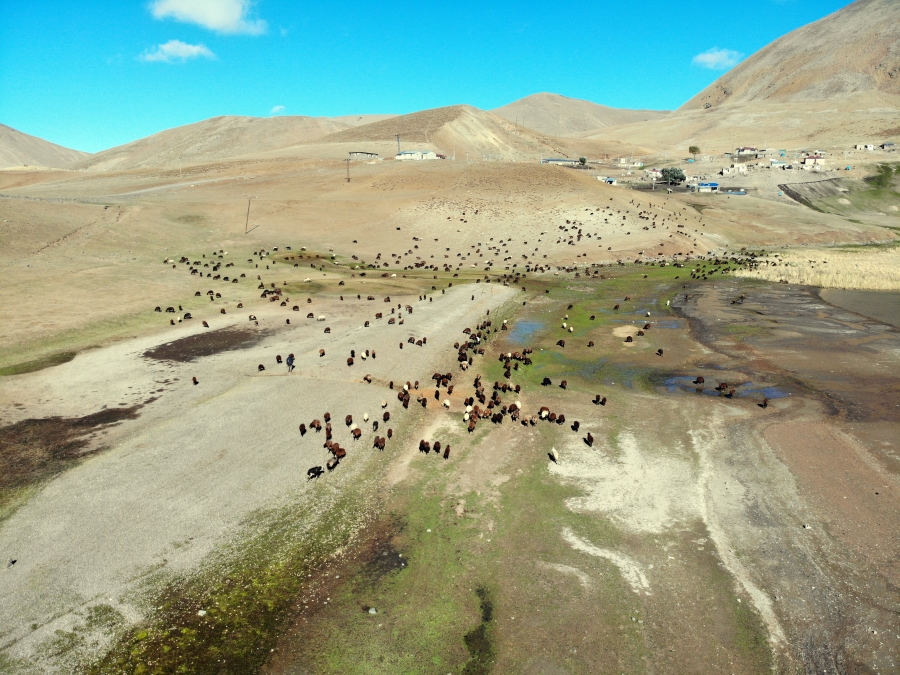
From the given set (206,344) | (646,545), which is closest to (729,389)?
(646,545)

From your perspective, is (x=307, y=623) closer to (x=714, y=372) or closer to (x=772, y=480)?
(x=772, y=480)

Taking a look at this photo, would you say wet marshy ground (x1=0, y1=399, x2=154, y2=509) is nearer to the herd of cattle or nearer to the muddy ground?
the herd of cattle

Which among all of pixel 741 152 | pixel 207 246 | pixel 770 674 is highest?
pixel 741 152

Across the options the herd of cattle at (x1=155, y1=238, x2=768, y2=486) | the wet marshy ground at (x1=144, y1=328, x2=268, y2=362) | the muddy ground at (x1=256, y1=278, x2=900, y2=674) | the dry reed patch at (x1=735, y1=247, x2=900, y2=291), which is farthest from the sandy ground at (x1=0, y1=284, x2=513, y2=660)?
the dry reed patch at (x1=735, y1=247, x2=900, y2=291)

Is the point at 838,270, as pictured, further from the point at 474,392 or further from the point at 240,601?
the point at 240,601

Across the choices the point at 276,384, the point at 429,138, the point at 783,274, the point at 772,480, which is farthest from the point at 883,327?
the point at 429,138

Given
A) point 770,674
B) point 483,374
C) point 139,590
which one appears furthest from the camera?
point 483,374

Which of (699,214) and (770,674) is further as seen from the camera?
(699,214)
